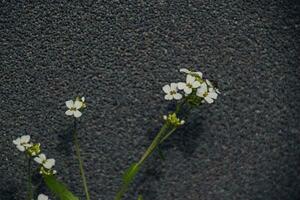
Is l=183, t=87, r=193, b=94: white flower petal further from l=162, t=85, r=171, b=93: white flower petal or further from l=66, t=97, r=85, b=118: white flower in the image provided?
l=66, t=97, r=85, b=118: white flower

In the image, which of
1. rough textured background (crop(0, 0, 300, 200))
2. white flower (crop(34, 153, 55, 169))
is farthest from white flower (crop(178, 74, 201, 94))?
white flower (crop(34, 153, 55, 169))

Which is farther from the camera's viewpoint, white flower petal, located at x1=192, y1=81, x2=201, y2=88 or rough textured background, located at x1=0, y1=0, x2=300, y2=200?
rough textured background, located at x1=0, y1=0, x2=300, y2=200

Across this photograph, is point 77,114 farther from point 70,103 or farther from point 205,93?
point 205,93

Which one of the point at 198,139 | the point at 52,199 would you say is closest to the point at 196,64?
the point at 198,139

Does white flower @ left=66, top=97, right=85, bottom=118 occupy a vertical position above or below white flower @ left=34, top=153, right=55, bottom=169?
above

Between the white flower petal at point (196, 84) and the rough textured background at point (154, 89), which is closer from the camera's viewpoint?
the white flower petal at point (196, 84)

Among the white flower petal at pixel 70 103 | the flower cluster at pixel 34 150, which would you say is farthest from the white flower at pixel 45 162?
the white flower petal at pixel 70 103

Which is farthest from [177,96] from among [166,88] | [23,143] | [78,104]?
[23,143]

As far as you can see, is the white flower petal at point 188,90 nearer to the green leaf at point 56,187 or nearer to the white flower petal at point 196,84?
the white flower petal at point 196,84

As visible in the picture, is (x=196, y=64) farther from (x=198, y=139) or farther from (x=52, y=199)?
(x=52, y=199)

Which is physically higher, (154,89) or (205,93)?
(154,89)
